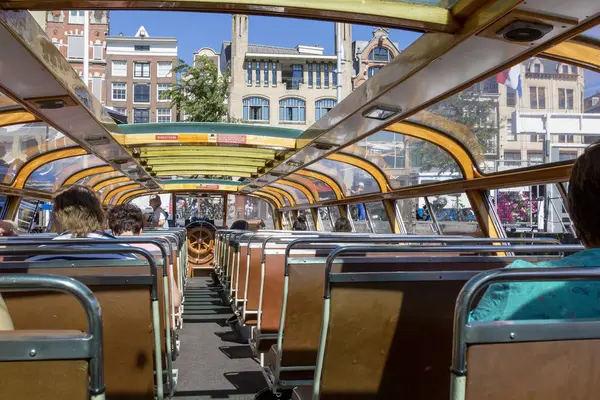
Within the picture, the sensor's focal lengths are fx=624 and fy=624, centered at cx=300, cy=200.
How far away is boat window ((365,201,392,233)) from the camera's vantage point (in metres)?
10.5

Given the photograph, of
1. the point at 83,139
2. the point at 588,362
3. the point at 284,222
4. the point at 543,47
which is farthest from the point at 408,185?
the point at 284,222

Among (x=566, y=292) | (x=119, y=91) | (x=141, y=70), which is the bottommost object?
(x=566, y=292)

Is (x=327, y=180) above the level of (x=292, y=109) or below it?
below

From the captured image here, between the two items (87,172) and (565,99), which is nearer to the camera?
(565,99)

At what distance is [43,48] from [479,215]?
16.5 ft

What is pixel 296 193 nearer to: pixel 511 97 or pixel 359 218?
pixel 359 218

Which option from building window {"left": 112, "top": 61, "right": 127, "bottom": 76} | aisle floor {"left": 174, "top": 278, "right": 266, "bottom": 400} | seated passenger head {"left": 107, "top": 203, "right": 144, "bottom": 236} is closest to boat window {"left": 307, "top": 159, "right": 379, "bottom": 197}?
aisle floor {"left": 174, "top": 278, "right": 266, "bottom": 400}

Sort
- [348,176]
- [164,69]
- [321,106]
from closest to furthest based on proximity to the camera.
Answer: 1. [348,176]
2. [321,106]
3. [164,69]

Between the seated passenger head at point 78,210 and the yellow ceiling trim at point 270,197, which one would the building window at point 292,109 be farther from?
the seated passenger head at point 78,210

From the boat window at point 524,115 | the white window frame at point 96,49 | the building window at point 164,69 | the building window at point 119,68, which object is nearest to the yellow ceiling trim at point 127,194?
the boat window at point 524,115

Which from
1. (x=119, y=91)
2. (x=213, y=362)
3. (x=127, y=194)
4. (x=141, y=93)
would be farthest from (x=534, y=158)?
(x=119, y=91)

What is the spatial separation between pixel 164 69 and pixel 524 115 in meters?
55.0

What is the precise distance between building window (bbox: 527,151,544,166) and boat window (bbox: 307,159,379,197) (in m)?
4.64

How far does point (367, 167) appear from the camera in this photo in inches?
387
